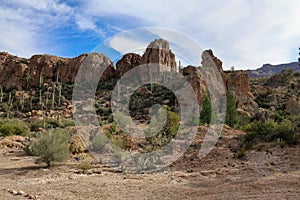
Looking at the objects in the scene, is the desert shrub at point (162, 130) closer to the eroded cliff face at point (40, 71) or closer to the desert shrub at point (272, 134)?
the desert shrub at point (272, 134)

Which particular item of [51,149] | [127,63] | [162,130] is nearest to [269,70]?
[127,63]

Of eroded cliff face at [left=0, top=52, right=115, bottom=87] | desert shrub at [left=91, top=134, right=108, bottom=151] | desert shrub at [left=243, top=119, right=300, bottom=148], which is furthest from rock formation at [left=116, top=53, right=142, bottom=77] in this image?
desert shrub at [left=243, top=119, right=300, bottom=148]

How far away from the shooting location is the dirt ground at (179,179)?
7.32 metres

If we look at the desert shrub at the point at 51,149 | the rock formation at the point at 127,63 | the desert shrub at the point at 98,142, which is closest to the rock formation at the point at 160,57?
the rock formation at the point at 127,63

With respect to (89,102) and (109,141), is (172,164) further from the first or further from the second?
(89,102)

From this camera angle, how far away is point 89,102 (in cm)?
3784

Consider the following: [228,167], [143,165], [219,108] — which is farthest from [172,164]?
[219,108]

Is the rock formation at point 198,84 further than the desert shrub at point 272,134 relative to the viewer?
Yes

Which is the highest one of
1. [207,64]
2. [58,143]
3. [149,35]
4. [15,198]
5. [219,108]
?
[207,64]

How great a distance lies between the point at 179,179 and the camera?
9250 mm

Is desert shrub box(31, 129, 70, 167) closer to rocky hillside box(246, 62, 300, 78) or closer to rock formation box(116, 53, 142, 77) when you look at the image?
rock formation box(116, 53, 142, 77)

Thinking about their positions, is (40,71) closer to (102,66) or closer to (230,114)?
(102,66)

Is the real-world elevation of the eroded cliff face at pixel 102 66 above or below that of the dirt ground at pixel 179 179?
above

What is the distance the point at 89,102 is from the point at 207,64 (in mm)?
16289
